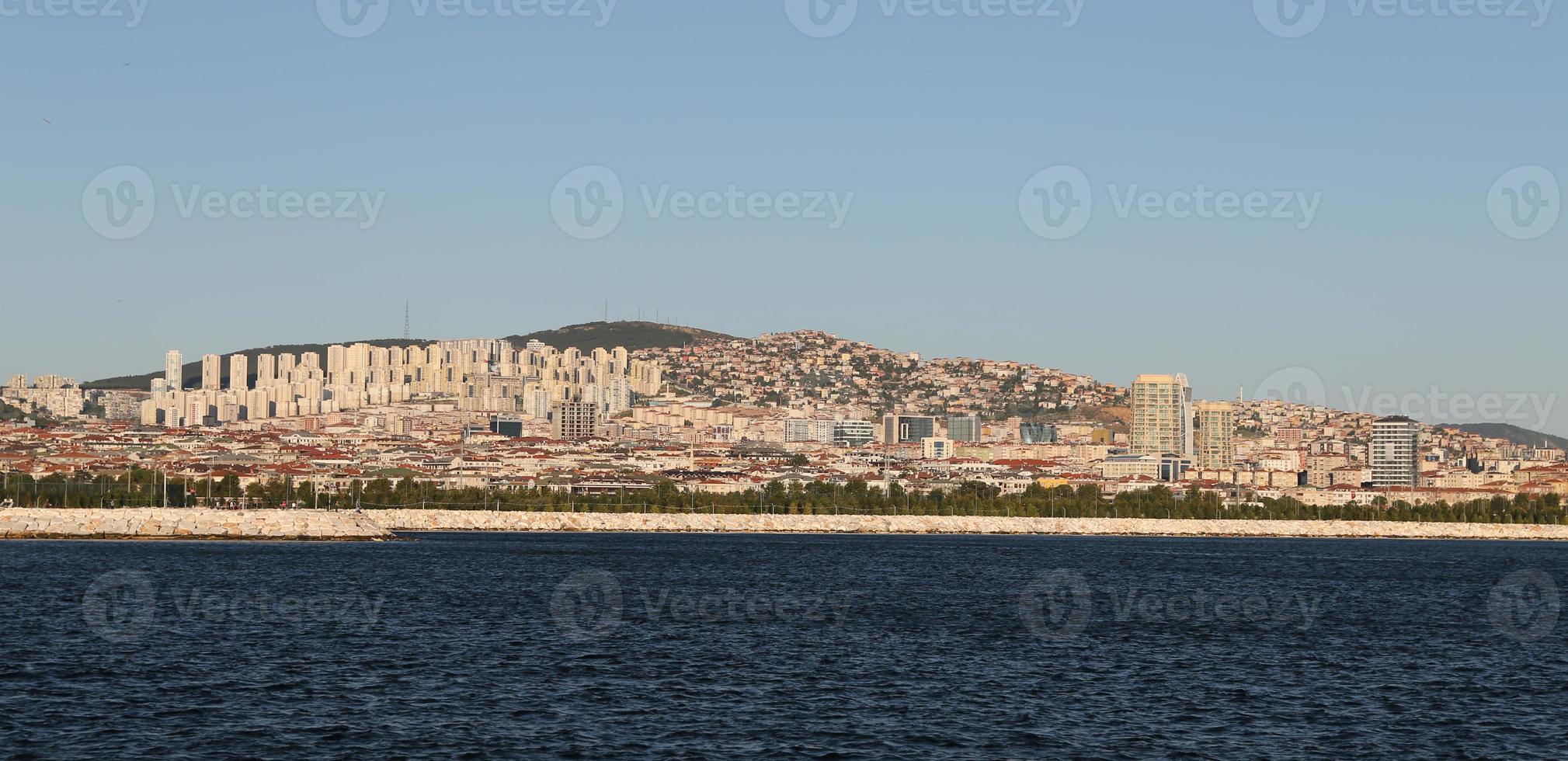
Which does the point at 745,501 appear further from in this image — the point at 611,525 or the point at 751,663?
the point at 751,663

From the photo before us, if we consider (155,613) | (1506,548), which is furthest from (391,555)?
(1506,548)

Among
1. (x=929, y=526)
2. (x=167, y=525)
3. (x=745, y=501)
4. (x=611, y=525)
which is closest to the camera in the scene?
(x=167, y=525)

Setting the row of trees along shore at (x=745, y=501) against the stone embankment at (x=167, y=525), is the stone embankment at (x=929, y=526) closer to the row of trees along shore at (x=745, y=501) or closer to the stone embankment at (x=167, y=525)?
the row of trees along shore at (x=745, y=501)

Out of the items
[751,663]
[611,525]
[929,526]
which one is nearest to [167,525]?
[611,525]

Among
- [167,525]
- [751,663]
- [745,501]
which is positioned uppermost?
[745,501]

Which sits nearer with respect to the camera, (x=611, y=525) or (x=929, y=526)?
(x=611, y=525)

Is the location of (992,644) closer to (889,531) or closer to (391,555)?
(391,555)

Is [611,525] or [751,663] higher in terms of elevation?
[751,663]

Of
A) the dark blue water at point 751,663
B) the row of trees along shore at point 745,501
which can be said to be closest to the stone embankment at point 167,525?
the row of trees along shore at point 745,501
